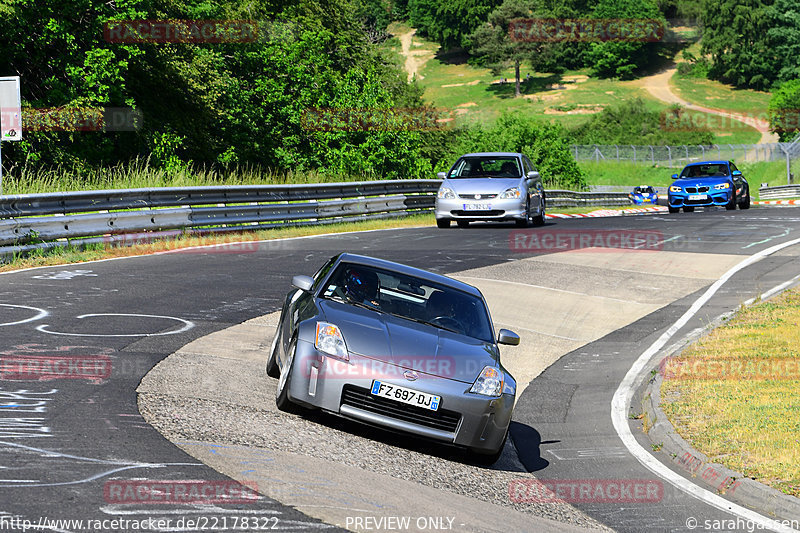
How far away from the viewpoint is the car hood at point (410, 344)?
771 cm

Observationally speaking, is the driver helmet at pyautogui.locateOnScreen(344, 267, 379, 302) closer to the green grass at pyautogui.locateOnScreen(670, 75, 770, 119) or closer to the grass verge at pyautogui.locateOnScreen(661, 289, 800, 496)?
the grass verge at pyautogui.locateOnScreen(661, 289, 800, 496)

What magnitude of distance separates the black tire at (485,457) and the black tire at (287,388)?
4.86 ft

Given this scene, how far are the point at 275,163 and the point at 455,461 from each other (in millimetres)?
35180

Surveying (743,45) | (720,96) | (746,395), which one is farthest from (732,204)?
(743,45)

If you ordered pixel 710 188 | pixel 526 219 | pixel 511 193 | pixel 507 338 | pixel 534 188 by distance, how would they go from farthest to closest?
1. pixel 710 188
2. pixel 534 188
3. pixel 526 219
4. pixel 511 193
5. pixel 507 338

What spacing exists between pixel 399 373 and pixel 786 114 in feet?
333

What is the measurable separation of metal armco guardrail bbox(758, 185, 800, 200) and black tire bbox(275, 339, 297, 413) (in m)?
48.3

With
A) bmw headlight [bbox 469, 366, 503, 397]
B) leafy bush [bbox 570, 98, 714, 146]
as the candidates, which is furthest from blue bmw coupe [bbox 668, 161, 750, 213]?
leafy bush [bbox 570, 98, 714, 146]

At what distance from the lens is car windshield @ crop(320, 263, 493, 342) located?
8.69 metres

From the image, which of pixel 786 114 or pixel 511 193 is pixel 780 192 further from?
pixel 786 114

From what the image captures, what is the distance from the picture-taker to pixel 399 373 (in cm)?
758

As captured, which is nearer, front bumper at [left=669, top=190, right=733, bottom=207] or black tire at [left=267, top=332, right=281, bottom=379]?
black tire at [left=267, top=332, right=281, bottom=379]

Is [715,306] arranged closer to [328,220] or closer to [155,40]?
[328,220]

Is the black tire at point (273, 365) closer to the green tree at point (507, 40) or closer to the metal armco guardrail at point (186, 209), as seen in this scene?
the metal armco guardrail at point (186, 209)
